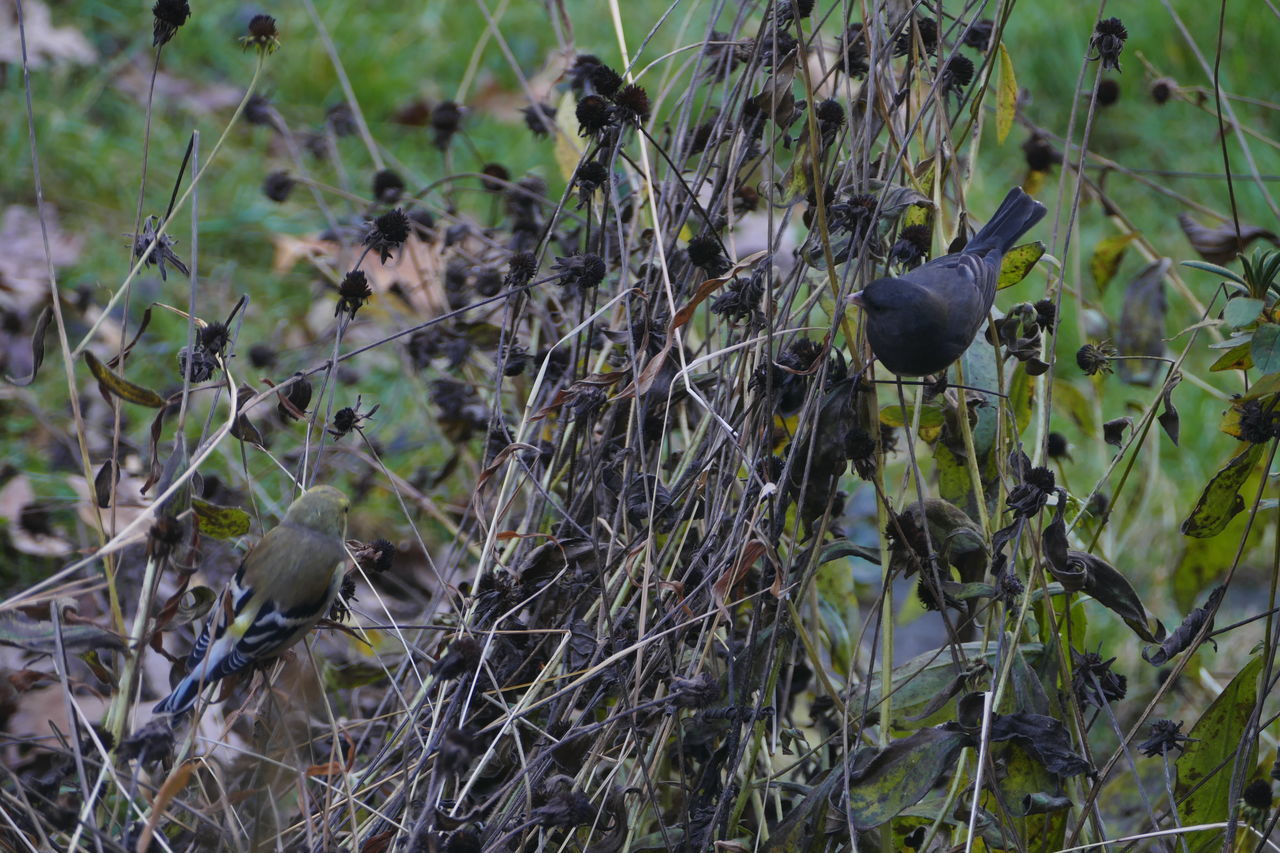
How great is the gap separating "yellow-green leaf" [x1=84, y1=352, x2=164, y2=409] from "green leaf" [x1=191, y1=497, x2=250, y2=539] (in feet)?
0.45

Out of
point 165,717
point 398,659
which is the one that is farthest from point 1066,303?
point 165,717

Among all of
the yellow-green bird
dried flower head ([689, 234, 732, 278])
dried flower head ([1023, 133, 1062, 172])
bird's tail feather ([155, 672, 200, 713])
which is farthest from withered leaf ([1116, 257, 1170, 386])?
bird's tail feather ([155, 672, 200, 713])

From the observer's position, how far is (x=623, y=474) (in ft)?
5.64

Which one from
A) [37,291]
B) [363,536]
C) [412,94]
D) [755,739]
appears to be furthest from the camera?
[412,94]

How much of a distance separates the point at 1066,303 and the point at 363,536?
6.97ft

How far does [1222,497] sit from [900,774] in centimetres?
61

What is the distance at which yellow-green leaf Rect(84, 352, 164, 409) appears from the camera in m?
1.39

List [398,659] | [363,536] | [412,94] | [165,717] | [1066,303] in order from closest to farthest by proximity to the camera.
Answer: [165,717] → [398,659] → [363,536] → [1066,303] → [412,94]

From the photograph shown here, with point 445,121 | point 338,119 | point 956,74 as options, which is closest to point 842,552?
point 956,74

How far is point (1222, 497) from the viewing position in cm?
163

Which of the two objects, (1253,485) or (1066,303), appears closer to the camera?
(1253,485)

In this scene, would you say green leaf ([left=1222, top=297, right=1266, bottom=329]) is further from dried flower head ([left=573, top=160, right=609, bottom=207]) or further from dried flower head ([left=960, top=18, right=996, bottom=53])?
dried flower head ([left=573, top=160, right=609, bottom=207])

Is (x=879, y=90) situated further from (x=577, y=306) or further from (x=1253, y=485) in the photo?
(x=1253, y=485)

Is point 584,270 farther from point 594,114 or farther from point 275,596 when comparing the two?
point 275,596
